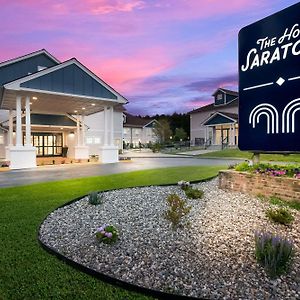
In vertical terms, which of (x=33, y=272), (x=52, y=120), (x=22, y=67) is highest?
(x=22, y=67)

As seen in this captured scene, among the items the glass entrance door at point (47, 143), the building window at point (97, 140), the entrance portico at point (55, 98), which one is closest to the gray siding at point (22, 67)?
the entrance portico at point (55, 98)

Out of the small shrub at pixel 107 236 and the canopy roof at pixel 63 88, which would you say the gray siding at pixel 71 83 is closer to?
the canopy roof at pixel 63 88

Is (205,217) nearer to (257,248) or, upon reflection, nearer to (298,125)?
(257,248)

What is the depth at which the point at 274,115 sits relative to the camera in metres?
6.47

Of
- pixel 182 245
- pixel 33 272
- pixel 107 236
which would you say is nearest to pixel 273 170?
pixel 182 245


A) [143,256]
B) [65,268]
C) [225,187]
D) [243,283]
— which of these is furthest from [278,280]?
[225,187]

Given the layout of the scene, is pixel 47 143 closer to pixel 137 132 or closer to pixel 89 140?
pixel 89 140

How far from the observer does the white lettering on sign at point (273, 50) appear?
582 cm

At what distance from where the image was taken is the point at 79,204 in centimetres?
667

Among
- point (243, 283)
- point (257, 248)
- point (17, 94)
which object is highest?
point (17, 94)

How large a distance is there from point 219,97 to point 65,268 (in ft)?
150

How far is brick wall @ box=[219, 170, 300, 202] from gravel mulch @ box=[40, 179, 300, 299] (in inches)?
14.4

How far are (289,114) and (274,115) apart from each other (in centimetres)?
37

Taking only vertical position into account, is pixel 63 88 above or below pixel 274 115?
above
